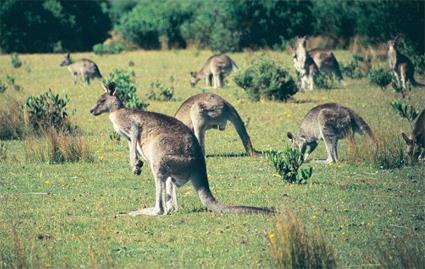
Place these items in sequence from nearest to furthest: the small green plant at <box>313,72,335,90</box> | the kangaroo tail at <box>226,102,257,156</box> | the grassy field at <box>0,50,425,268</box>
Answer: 1. the grassy field at <box>0,50,425,268</box>
2. the kangaroo tail at <box>226,102,257,156</box>
3. the small green plant at <box>313,72,335,90</box>

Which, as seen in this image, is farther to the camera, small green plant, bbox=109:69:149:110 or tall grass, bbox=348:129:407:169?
small green plant, bbox=109:69:149:110

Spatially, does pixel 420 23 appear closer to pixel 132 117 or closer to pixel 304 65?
pixel 304 65

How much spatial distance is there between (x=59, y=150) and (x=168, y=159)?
477 cm

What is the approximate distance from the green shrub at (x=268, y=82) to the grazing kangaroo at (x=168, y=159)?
12181 mm

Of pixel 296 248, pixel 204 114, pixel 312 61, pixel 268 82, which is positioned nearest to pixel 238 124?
pixel 204 114

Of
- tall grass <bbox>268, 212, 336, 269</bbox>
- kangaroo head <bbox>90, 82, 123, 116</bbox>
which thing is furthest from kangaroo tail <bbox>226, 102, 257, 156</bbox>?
tall grass <bbox>268, 212, 336, 269</bbox>

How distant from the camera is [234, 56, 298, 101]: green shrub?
22.7m

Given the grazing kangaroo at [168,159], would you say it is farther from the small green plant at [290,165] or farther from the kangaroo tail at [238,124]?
the kangaroo tail at [238,124]

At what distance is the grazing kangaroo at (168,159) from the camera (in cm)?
980

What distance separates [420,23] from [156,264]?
27.1 metres

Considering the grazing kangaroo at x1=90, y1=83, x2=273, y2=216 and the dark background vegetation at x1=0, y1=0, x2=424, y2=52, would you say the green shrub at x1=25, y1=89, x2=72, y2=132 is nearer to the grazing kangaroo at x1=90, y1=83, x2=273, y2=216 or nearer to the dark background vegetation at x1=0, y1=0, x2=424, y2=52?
the grazing kangaroo at x1=90, y1=83, x2=273, y2=216

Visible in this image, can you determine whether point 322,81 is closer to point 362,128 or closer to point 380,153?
point 362,128

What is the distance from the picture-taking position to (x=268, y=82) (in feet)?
75.3

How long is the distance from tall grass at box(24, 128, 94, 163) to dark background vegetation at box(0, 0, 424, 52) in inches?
885
